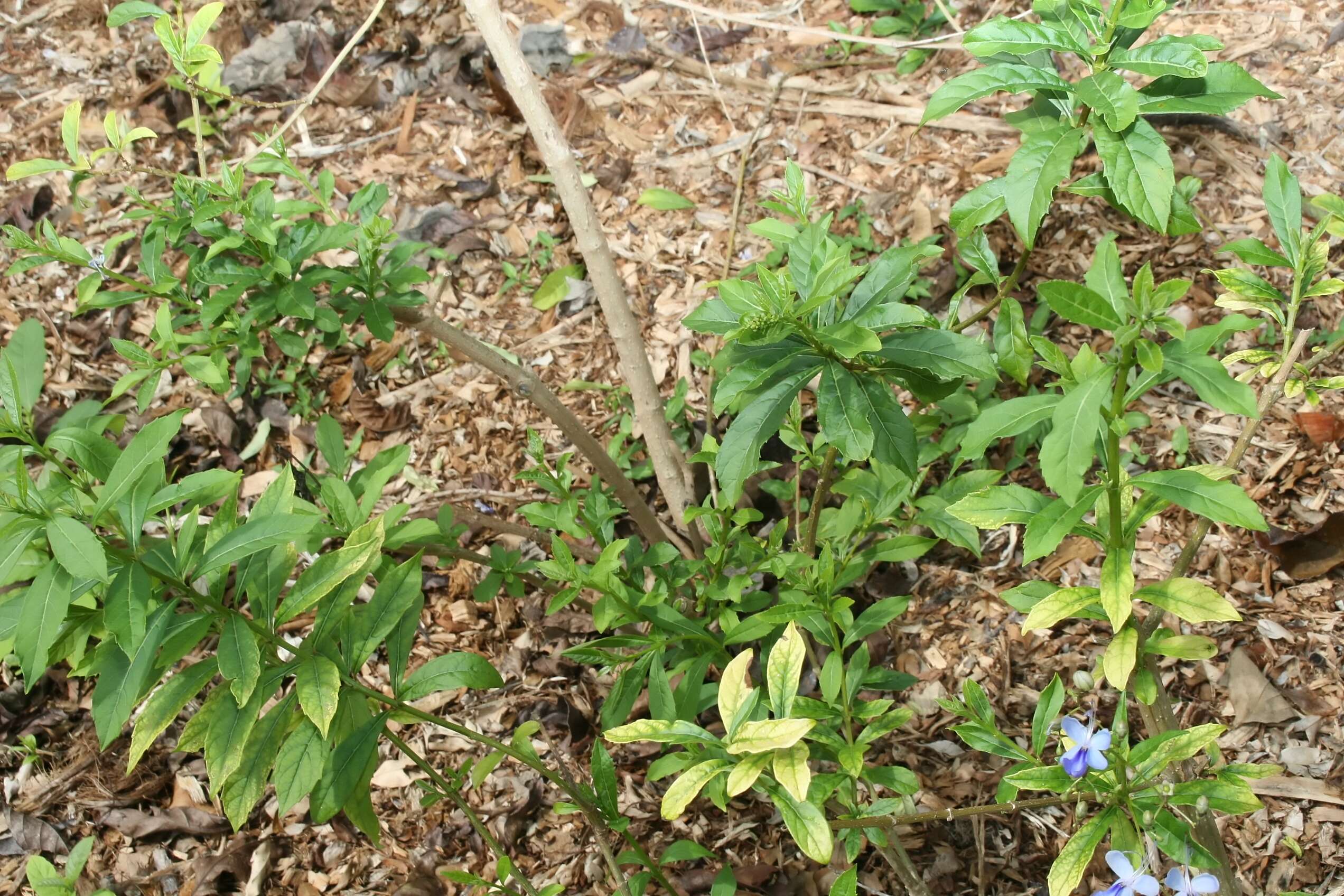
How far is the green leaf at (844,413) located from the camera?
1998mm

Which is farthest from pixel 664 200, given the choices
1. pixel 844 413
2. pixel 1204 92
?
pixel 1204 92

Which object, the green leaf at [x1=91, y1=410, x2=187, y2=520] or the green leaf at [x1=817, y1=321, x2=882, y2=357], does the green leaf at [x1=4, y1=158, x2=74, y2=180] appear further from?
the green leaf at [x1=817, y1=321, x2=882, y2=357]

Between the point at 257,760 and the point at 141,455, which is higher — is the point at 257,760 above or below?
below

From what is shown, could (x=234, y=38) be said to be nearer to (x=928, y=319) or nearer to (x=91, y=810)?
(x=91, y=810)

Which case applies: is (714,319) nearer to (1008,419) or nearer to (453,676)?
(1008,419)

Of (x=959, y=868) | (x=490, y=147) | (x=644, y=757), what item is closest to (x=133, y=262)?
(x=490, y=147)

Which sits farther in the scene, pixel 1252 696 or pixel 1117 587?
pixel 1252 696

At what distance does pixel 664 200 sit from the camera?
419 centimetres

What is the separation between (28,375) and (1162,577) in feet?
9.66

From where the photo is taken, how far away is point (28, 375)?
2.15 metres

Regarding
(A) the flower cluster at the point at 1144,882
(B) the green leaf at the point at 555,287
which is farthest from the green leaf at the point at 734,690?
(B) the green leaf at the point at 555,287

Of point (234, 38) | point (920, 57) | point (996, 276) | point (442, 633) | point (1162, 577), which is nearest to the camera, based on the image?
point (996, 276)

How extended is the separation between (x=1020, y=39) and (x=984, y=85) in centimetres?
10

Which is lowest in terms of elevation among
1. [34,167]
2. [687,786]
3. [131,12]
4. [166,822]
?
[166,822]
